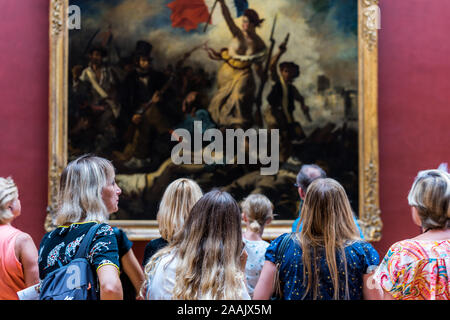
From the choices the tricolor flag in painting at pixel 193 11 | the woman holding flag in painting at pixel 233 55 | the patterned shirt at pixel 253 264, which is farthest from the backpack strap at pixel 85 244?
the tricolor flag in painting at pixel 193 11

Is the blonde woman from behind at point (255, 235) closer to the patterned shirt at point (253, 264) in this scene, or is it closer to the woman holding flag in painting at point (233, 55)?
the patterned shirt at point (253, 264)

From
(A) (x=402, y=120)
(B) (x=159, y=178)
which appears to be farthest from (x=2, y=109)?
(A) (x=402, y=120)

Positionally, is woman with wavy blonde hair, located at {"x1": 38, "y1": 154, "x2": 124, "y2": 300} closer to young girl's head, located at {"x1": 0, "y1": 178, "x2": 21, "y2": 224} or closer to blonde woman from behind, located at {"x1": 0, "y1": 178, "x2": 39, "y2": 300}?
blonde woman from behind, located at {"x1": 0, "y1": 178, "x2": 39, "y2": 300}

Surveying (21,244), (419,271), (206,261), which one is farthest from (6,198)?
(419,271)

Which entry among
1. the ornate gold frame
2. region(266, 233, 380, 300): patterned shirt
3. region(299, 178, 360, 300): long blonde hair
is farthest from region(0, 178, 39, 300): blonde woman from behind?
the ornate gold frame

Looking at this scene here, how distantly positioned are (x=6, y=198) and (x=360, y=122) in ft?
17.5

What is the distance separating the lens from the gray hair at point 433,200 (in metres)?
3.01

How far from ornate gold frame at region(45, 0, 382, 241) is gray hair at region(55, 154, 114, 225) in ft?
14.0

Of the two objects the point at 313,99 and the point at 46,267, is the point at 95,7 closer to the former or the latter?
the point at 313,99

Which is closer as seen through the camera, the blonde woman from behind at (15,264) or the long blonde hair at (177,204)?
the blonde woman from behind at (15,264)

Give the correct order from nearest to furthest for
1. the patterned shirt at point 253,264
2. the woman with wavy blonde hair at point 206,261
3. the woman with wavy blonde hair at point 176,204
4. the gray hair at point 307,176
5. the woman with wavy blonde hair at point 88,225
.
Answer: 1. the woman with wavy blonde hair at point 206,261
2. the woman with wavy blonde hair at point 88,225
3. the woman with wavy blonde hair at point 176,204
4. the patterned shirt at point 253,264
5. the gray hair at point 307,176

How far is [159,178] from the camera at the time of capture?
7477 millimetres

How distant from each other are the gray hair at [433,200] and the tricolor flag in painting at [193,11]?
203 inches

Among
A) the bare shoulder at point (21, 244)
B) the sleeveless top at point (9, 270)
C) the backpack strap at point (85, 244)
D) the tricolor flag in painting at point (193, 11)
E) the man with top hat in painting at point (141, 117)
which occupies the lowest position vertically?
the sleeveless top at point (9, 270)
